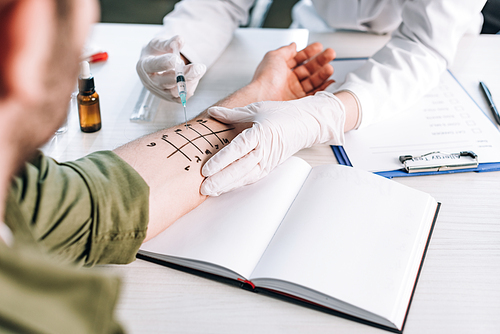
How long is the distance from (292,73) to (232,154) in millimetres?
582

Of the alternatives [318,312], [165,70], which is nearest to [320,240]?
[318,312]

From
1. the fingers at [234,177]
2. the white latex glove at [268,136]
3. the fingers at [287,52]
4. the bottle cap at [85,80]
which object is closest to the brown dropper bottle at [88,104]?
the bottle cap at [85,80]

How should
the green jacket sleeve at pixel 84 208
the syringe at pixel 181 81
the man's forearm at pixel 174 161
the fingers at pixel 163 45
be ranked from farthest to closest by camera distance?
the fingers at pixel 163 45, the syringe at pixel 181 81, the man's forearm at pixel 174 161, the green jacket sleeve at pixel 84 208

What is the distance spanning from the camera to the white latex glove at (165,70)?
1.11 m

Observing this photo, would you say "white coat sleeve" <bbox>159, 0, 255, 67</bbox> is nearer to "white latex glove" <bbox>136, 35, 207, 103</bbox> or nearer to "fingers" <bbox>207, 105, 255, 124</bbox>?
"white latex glove" <bbox>136, 35, 207, 103</bbox>

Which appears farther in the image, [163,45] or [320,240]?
[163,45]

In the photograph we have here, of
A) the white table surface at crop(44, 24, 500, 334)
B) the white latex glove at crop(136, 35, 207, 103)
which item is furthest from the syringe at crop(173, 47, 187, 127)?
the white table surface at crop(44, 24, 500, 334)

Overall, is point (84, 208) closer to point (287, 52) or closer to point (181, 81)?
point (181, 81)

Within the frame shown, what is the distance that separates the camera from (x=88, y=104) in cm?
108

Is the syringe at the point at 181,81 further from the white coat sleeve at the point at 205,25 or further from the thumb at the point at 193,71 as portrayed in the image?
the white coat sleeve at the point at 205,25

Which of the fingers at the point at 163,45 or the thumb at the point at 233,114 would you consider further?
the fingers at the point at 163,45

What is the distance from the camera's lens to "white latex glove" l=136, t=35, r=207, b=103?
3.65 feet

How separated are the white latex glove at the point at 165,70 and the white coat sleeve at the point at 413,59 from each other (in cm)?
46

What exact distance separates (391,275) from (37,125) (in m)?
0.62
